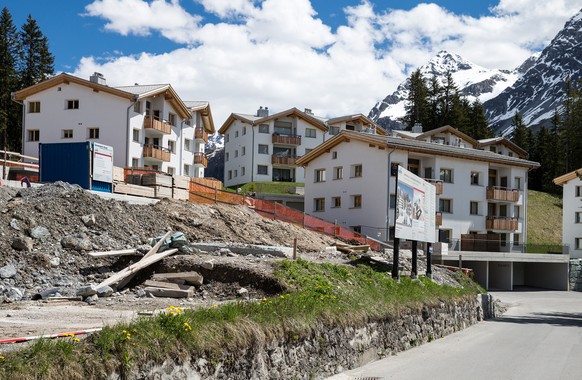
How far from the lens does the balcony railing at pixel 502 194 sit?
54.4 meters

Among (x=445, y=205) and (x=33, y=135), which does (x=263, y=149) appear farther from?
(x=445, y=205)

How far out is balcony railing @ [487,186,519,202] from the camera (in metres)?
54.4

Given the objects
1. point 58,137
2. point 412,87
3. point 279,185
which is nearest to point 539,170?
point 412,87

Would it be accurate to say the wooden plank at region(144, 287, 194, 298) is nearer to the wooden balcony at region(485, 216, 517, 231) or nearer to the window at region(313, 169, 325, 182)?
the window at region(313, 169, 325, 182)

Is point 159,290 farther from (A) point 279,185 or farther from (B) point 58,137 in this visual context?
(A) point 279,185

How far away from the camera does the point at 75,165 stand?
28.1 metres

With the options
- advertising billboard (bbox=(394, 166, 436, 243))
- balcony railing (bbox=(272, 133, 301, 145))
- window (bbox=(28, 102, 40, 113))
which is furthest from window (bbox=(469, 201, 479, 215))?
window (bbox=(28, 102, 40, 113))

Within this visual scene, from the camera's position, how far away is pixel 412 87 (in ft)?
319

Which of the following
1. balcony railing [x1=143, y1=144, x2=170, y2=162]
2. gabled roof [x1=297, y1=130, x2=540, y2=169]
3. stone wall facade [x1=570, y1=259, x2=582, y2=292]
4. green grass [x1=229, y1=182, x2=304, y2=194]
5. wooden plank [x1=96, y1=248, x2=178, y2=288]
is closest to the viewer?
wooden plank [x1=96, y1=248, x2=178, y2=288]

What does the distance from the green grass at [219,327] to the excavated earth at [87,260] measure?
3.95ft

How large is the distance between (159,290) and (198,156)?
2088 inches

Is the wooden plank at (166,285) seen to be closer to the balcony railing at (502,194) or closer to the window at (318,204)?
the window at (318,204)

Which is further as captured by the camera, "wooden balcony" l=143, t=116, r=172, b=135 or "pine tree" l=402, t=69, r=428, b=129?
"pine tree" l=402, t=69, r=428, b=129

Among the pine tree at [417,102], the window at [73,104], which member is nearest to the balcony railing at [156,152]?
the window at [73,104]
